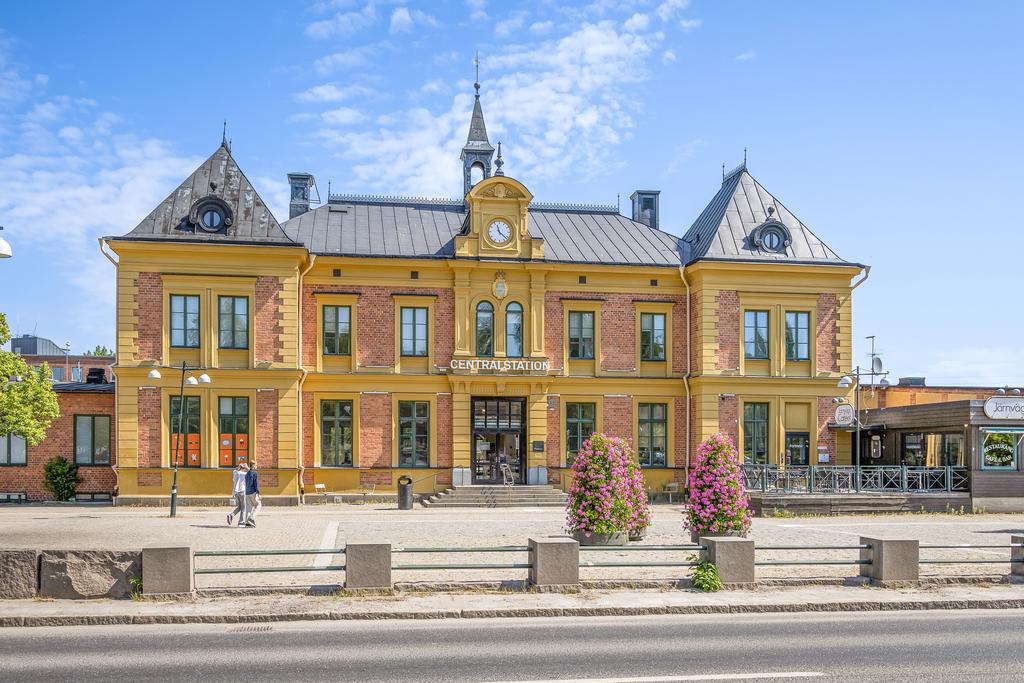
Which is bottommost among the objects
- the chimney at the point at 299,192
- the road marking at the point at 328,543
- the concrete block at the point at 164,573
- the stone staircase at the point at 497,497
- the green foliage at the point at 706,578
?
the stone staircase at the point at 497,497

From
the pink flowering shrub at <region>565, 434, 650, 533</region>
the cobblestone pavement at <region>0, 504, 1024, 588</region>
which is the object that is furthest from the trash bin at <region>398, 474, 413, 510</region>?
the pink flowering shrub at <region>565, 434, 650, 533</region>

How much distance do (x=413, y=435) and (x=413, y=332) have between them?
12.2 feet

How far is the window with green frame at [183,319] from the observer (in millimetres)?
32219

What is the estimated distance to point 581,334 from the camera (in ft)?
117

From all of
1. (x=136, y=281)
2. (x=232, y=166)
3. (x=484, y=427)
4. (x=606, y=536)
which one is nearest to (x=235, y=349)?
(x=136, y=281)

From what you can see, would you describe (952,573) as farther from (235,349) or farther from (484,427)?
(235,349)

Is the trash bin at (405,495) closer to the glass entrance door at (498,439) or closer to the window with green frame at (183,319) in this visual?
the glass entrance door at (498,439)

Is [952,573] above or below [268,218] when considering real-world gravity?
below

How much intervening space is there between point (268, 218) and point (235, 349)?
4.65m

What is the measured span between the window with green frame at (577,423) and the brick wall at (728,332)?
201 inches

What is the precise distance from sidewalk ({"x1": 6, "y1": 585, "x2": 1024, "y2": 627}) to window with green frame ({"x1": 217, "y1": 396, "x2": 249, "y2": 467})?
18.7m

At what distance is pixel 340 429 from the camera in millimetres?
34125

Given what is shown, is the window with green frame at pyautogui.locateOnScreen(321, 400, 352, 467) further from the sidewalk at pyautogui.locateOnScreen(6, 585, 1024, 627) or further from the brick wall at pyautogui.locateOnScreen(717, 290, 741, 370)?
the sidewalk at pyautogui.locateOnScreen(6, 585, 1024, 627)

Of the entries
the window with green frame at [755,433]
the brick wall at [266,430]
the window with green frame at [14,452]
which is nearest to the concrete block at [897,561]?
the window with green frame at [755,433]
